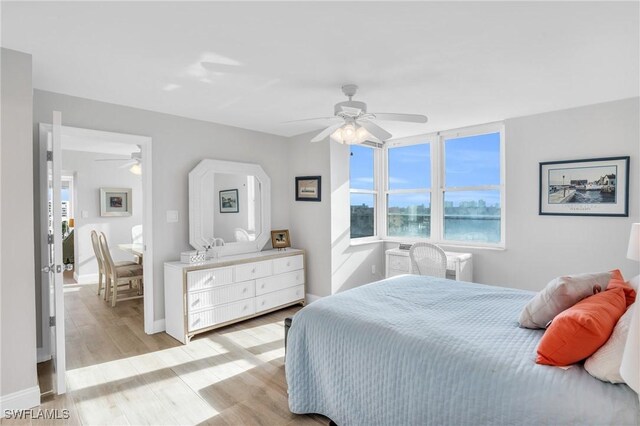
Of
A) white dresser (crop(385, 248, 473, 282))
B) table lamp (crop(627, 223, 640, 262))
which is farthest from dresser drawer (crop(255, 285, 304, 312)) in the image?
table lamp (crop(627, 223, 640, 262))

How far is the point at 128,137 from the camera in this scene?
341cm

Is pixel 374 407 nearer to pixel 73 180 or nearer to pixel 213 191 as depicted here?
pixel 213 191

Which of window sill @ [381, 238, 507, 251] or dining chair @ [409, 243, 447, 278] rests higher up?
window sill @ [381, 238, 507, 251]

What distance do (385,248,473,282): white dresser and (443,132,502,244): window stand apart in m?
0.40

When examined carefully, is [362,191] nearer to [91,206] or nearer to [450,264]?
[450,264]

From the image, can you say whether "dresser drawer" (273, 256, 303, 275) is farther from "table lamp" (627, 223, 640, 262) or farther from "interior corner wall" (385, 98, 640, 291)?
"table lamp" (627, 223, 640, 262)

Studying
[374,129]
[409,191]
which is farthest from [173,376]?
[409,191]

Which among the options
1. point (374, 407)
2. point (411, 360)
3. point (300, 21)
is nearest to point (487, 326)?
point (411, 360)

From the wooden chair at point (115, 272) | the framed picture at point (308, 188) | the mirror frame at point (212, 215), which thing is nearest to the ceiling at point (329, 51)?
the mirror frame at point (212, 215)

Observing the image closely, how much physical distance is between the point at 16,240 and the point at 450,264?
406cm

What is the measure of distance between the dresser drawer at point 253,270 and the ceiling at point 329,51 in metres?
1.81

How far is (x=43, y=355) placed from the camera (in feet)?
9.59

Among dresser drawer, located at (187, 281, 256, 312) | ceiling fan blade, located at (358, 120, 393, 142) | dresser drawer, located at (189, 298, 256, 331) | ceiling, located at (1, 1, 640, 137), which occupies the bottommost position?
dresser drawer, located at (189, 298, 256, 331)

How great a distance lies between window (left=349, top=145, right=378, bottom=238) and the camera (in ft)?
16.2
